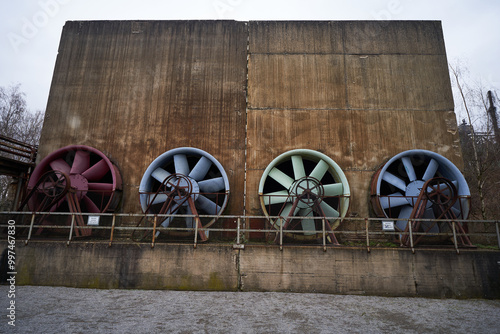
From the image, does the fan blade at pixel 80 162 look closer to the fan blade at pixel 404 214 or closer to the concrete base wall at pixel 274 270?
the concrete base wall at pixel 274 270

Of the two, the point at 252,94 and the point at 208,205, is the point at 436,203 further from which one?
the point at 252,94

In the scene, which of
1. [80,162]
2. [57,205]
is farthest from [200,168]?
[57,205]

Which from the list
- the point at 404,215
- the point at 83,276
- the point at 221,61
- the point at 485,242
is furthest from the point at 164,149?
the point at 485,242

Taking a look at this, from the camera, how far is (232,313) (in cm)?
546

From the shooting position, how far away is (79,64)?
495 inches

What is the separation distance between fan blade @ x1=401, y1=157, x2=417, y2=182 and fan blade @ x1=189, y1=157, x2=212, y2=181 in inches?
259

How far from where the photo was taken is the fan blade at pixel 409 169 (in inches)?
393

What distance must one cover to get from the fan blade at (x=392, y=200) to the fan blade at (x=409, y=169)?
27.9 inches

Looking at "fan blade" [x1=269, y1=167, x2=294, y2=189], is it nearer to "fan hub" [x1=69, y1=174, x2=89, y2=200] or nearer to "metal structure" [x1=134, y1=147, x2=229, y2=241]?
"metal structure" [x1=134, y1=147, x2=229, y2=241]

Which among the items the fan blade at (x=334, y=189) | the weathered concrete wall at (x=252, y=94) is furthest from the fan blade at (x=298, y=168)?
the weathered concrete wall at (x=252, y=94)

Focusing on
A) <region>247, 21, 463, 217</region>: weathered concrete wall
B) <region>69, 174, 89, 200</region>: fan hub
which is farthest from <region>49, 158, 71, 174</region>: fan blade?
<region>247, 21, 463, 217</region>: weathered concrete wall

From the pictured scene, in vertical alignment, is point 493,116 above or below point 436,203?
above

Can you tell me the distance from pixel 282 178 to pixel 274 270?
336cm

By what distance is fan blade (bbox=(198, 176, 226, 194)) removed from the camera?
9.94m
